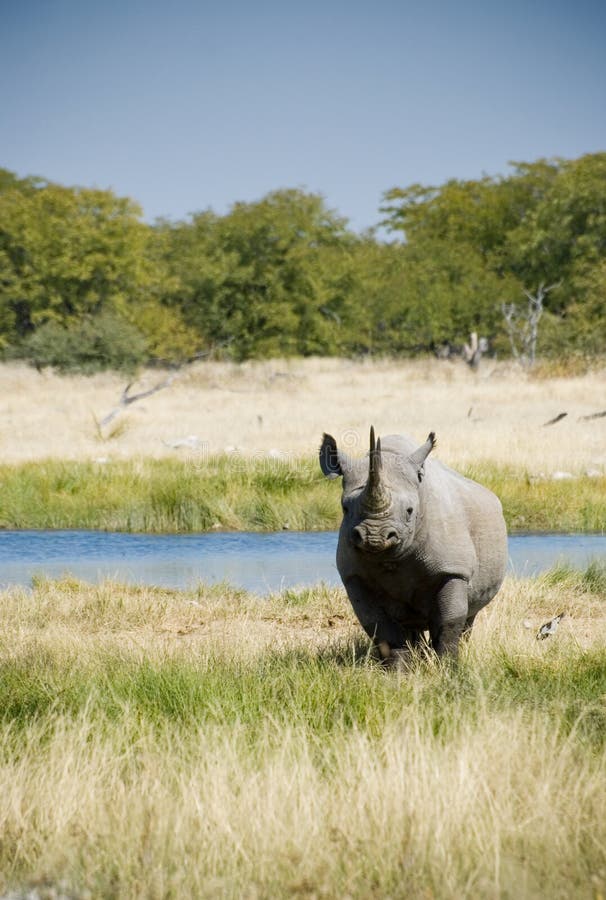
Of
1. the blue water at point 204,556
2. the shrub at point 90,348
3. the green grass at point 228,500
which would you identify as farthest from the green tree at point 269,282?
the blue water at point 204,556

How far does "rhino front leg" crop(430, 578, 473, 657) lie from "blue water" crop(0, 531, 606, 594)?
470cm

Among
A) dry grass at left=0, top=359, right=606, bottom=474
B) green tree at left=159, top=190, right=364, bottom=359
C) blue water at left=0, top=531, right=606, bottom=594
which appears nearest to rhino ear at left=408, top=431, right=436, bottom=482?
blue water at left=0, top=531, right=606, bottom=594

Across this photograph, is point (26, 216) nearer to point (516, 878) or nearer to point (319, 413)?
point (319, 413)

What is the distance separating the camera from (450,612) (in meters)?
6.86

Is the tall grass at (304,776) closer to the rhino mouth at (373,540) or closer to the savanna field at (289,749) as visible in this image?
the savanna field at (289,749)

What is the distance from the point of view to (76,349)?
39.9 meters

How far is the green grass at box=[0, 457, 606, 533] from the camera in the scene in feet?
53.9

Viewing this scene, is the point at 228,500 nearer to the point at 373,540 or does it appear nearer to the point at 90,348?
the point at 373,540

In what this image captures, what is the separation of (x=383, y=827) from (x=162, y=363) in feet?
138

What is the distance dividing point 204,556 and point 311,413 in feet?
44.6

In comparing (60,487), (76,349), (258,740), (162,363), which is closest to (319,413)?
(60,487)

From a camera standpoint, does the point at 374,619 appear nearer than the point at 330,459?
No

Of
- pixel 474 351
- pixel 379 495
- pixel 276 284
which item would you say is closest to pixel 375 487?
pixel 379 495

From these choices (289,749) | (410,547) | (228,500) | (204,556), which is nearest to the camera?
(289,749)
